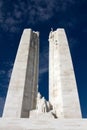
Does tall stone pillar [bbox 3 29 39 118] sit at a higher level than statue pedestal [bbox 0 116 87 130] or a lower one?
higher

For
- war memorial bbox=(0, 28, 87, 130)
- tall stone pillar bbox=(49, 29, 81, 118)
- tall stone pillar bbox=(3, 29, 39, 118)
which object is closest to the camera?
war memorial bbox=(0, 28, 87, 130)

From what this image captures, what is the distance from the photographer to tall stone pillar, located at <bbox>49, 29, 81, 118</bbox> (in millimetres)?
13781

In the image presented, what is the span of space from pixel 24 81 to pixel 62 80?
344 cm

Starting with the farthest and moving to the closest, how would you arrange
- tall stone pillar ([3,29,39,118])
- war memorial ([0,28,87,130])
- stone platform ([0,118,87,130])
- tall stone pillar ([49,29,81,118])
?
tall stone pillar ([3,29,39,118]) < tall stone pillar ([49,29,81,118]) < war memorial ([0,28,87,130]) < stone platform ([0,118,87,130])

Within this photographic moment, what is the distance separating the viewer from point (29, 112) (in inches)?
571

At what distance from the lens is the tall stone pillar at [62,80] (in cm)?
1378

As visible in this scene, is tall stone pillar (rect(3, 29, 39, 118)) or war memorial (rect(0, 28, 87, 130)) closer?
war memorial (rect(0, 28, 87, 130))

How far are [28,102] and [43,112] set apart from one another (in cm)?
221

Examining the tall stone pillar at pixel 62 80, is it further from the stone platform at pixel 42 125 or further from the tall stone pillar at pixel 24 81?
the stone platform at pixel 42 125

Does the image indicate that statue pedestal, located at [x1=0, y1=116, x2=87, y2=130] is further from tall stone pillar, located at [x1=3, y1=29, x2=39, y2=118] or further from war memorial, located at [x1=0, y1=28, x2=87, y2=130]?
tall stone pillar, located at [x1=3, y1=29, x2=39, y2=118]

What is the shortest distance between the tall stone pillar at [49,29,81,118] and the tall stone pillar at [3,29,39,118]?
1.67 metres

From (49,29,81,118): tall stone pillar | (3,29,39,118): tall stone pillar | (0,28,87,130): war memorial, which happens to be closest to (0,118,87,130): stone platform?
(0,28,87,130): war memorial

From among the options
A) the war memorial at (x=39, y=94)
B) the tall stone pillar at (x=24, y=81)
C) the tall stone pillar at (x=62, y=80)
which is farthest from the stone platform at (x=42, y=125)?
the tall stone pillar at (x=24, y=81)

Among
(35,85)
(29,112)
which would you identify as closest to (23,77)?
(35,85)
